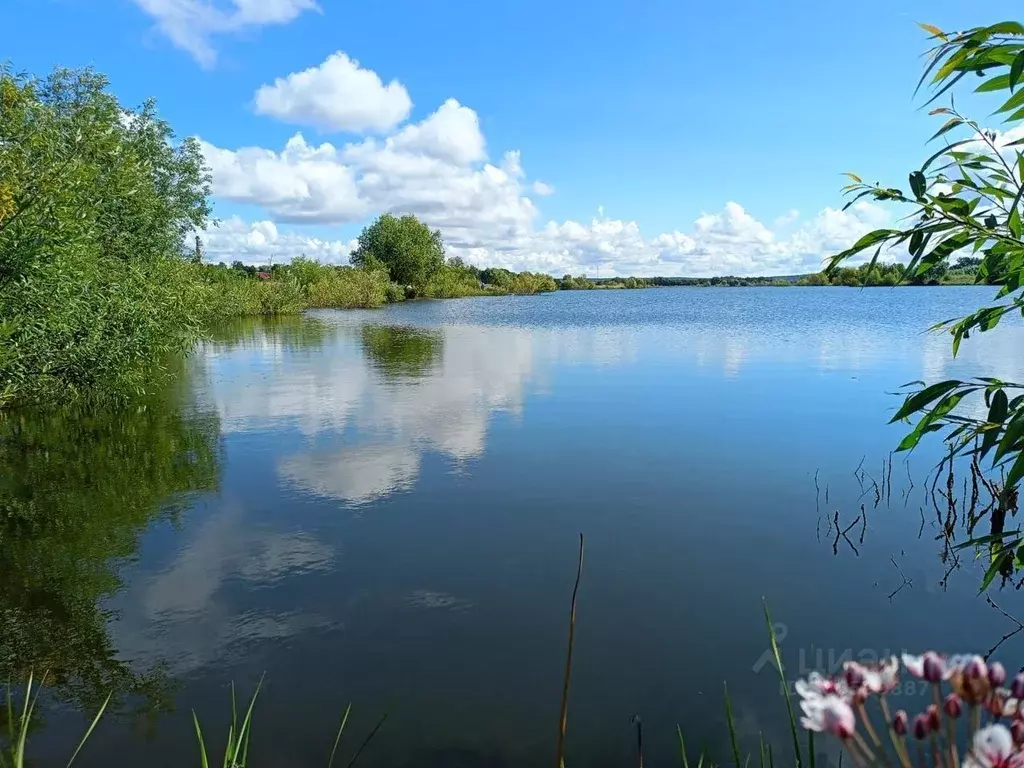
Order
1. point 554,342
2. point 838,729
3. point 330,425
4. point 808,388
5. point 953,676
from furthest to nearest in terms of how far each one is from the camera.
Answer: point 554,342
point 808,388
point 330,425
point 953,676
point 838,729

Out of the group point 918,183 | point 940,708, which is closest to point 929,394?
point 918,183

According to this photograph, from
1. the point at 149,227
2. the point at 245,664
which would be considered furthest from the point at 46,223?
the point at 149,227

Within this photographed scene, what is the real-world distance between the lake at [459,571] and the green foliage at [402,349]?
20.2ft

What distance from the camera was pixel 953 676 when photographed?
1.11m

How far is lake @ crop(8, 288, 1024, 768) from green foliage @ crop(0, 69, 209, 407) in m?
1.40

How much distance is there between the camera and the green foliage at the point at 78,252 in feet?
27.3

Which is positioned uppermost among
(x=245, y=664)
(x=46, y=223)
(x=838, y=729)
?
(x=46, y=223)

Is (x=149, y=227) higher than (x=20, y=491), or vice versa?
(x=149, y=227)

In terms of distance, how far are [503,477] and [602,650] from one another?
4.18 m

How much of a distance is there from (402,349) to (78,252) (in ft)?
53.8

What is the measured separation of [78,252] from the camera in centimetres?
937

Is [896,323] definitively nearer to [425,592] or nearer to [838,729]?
[425,592]

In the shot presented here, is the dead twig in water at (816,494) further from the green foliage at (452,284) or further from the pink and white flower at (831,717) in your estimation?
the green foliage at (452,284)

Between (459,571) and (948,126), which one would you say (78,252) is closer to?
(459,571)
